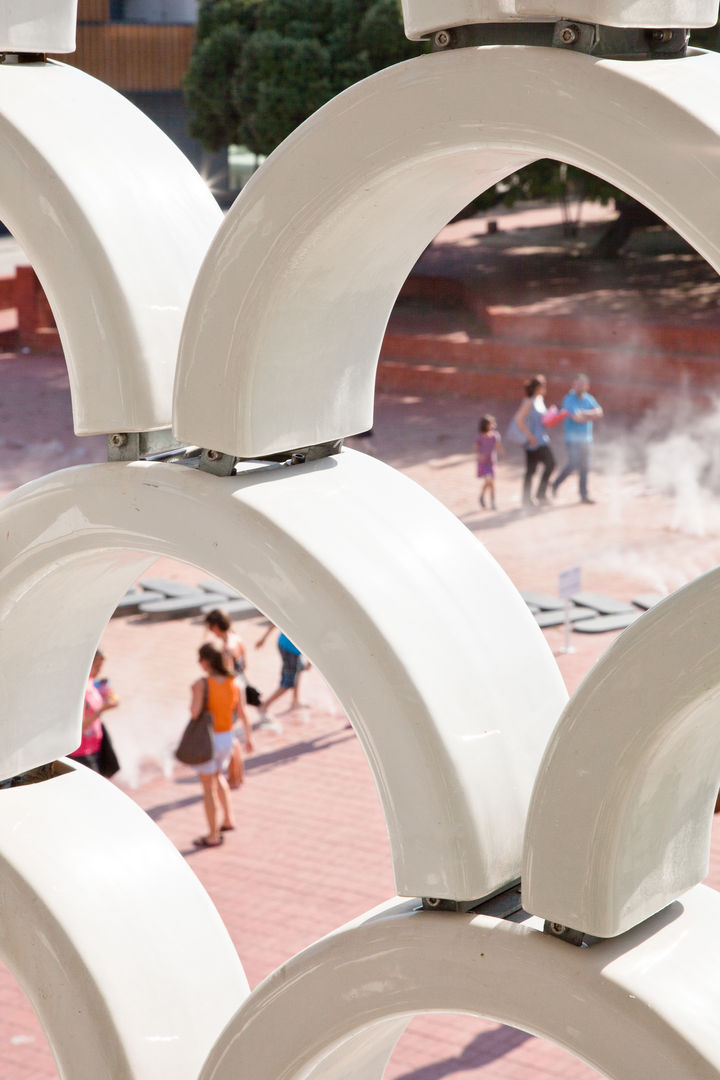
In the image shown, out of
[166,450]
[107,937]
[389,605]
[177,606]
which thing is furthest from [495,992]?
[177,606]

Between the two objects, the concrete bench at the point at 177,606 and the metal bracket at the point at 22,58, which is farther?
the concrete bench at the point at 177,606

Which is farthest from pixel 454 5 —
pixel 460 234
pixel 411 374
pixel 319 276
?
pixel 460 234

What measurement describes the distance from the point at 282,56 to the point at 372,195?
19.7 meters

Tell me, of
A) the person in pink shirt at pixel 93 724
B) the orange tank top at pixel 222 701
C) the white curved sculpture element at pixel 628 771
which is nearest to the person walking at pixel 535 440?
the orange tank top at pixel 222 701

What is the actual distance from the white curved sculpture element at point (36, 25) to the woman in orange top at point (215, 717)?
16.8ft

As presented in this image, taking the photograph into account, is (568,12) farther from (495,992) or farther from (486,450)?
(486,450)

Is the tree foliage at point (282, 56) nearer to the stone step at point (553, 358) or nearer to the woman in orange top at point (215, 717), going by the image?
the stone step at point (553, 358)

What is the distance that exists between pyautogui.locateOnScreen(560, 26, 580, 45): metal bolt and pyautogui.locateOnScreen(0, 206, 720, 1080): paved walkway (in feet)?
14.9

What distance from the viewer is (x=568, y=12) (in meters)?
1.58

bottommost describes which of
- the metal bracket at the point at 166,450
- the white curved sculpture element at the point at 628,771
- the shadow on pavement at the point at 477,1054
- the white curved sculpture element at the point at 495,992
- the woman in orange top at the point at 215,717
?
the shadow on pavement at the point at 477,1054

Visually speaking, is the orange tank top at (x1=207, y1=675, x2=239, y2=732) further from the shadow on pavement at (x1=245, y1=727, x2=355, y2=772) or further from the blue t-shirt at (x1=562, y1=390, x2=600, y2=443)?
the blue t-shirt at (x1=562, y1=390, x2=600, y2=443)

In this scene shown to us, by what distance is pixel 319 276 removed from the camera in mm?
1941

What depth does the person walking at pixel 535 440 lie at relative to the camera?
41.5ft

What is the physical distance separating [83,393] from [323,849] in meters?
5.76
